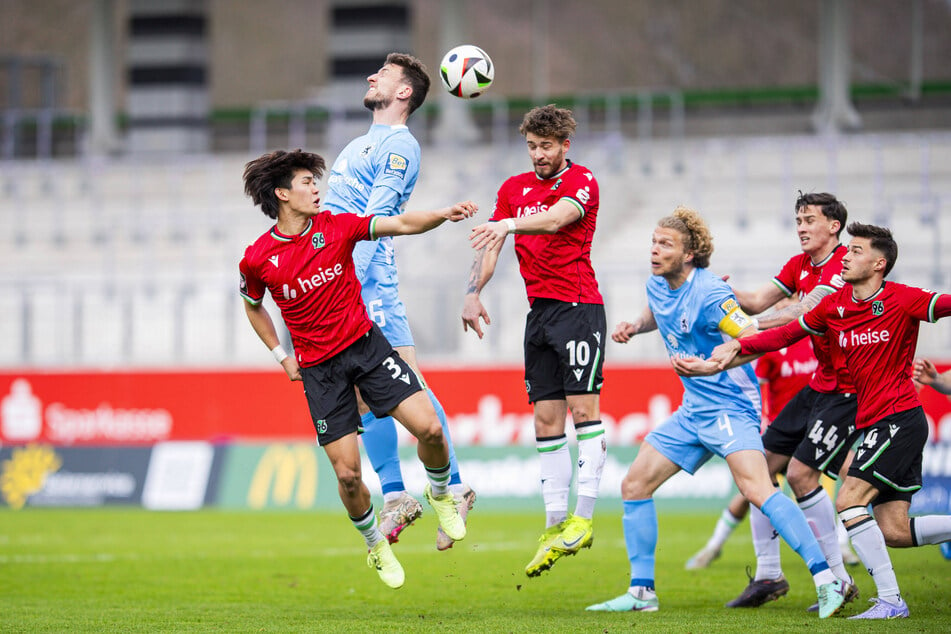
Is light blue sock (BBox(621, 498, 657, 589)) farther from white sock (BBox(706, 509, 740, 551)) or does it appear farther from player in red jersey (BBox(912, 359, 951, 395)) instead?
white sock (BBox(706, 509, 740, 551))

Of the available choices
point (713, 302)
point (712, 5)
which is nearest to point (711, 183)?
point (712, 5)

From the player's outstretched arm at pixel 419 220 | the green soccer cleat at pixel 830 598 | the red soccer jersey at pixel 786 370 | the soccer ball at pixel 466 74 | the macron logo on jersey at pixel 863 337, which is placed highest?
the soccer ball at pixel 466 74

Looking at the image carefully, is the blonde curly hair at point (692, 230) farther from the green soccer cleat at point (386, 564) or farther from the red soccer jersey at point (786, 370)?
the green soccer cleat at point (386, 564)

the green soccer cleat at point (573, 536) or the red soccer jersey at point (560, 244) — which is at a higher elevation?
the red soccer jersey at point (560, 244)

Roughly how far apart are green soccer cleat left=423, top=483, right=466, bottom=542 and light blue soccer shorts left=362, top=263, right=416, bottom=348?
1059 millimetres

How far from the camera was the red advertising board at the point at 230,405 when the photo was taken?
54.5ft

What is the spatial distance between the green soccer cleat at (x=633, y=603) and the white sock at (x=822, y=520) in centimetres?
122

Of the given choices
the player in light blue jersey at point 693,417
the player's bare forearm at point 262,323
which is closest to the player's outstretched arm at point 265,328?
the player's bare forearm at point 262,323

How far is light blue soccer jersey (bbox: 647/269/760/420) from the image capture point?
27.3 feet

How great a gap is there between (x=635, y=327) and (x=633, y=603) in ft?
5.89

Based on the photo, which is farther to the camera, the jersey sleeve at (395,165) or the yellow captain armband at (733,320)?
the jersey sleeve at (395,165)

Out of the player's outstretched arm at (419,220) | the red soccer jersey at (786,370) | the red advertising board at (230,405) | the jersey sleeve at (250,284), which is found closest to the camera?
the player's outstretched arm at (419,220)

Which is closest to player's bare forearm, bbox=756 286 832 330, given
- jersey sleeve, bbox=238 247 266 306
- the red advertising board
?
jersey sleeve, bbox=238 247 266 306

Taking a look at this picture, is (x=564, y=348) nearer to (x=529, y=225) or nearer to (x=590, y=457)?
(x=590, y=457)
